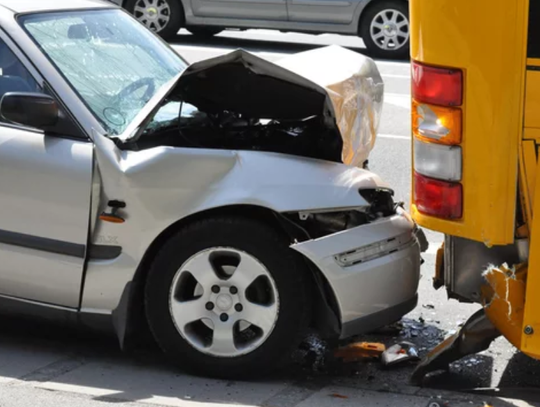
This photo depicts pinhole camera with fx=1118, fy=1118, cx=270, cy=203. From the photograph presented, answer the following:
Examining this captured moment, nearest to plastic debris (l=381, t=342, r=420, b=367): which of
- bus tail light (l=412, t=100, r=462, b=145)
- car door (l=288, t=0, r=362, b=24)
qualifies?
bus tail light (l=412, t=100, r=462, b=145)

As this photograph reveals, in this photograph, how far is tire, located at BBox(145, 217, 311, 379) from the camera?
4.70 m

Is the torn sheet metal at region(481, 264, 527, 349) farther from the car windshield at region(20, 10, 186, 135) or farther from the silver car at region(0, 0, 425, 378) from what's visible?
the car windshield at region(20, 10, 186, 135)

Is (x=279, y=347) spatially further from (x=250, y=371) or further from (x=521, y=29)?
(x=521, y=29)

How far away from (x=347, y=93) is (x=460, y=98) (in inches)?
41.8

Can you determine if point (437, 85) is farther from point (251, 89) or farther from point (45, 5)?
point (45, 5)

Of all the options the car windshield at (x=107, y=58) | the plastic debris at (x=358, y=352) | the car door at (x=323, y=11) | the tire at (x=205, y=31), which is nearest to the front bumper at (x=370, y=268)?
the plastic debris at (x=358, y=352)

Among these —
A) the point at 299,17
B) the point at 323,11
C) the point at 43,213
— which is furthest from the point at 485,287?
the point at 299,17

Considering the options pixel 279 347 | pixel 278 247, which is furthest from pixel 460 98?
pixel 279 347

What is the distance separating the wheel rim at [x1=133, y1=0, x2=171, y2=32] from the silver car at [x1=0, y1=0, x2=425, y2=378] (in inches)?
432

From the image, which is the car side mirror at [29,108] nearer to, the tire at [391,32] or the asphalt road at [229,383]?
the asphalt road at [229,383]

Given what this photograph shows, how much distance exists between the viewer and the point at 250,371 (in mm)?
4797

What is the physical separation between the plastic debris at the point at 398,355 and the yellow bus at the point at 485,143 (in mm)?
747

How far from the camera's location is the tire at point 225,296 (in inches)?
185

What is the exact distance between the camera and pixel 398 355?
5.11 m
